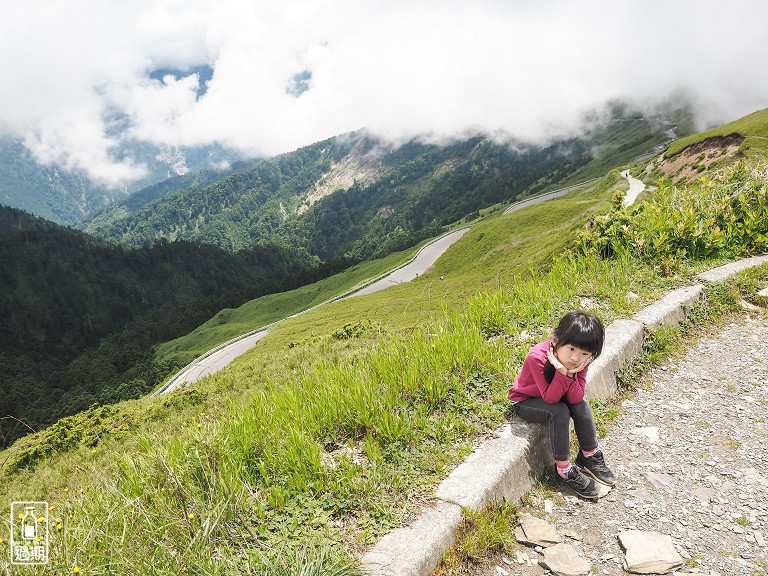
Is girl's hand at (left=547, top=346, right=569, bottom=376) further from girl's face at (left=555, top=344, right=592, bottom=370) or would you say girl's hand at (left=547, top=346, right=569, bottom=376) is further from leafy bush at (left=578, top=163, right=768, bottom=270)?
leafy bush at (left=578, top=163, right=768, bottom=270)

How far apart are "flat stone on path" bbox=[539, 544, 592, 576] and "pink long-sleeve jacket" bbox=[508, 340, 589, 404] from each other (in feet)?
4.44

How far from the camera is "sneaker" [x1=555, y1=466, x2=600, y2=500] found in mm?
3951

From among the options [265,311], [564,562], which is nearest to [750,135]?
[564,562]

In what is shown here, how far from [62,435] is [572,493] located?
18997 mm

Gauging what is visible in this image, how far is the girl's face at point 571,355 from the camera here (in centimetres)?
413

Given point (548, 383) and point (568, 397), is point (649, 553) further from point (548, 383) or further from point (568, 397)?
point (548, 383)

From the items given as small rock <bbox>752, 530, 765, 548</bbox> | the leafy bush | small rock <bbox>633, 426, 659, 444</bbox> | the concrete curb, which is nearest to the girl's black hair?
the concrete curb

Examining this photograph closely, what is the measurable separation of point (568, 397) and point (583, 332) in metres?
0.79

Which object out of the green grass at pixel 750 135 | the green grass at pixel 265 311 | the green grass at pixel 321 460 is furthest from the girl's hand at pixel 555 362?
the green grass at pixel 265 311

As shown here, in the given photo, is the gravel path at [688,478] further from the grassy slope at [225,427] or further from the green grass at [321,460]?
the green grass at [321,460]

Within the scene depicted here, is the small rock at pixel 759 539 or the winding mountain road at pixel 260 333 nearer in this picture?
the small rock at pixel 759 539

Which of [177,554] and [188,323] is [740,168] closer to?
[177,554]

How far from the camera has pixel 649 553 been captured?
3.23 metres

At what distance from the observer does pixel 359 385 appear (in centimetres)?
489
